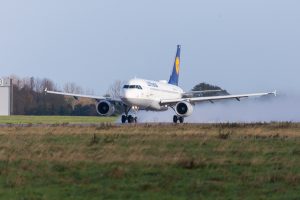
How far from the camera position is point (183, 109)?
65250 mm

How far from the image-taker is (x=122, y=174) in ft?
68.5

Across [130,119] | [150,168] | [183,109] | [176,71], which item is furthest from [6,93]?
[150,168]

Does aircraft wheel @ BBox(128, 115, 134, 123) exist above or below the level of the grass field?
above

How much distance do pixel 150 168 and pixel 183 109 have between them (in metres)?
43.2

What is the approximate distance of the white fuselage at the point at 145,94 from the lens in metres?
62.6

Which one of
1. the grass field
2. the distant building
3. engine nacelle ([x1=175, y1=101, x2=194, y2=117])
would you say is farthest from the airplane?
the distant building

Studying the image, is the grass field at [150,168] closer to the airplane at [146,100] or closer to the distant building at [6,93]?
the airplane at [146,100]

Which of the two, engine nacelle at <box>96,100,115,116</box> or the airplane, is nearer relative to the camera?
the airplane

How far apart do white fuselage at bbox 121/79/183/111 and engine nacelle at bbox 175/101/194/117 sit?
1883 mm

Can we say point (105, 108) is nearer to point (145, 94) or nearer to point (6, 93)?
point (145, 94)

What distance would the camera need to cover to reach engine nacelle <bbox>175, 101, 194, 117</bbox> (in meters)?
65.0

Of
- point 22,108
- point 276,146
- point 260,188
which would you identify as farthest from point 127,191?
point 22,108

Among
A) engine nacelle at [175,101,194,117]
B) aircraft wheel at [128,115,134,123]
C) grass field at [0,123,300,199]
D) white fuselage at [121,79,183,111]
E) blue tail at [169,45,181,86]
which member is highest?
blue tail at [169,45,181,86]

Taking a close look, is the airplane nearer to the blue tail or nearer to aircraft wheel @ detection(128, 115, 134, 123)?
aircraft wheel @ detection(128, 115, 134, 123)
